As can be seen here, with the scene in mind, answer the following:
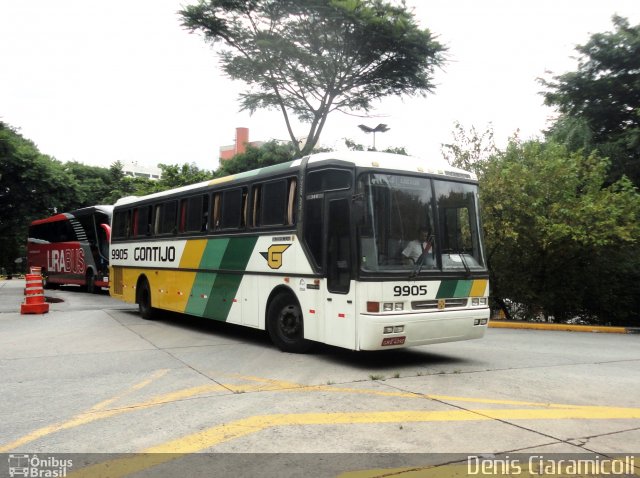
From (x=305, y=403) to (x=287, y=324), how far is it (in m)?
3.17

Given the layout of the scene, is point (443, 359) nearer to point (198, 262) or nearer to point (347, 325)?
point (347, 325)

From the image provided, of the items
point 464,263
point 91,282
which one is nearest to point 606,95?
point 464,263

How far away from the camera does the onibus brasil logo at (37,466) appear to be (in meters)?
4.11

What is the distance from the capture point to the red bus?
75.3 feet

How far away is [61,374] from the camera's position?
756 centimetres

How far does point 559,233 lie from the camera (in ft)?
47.6

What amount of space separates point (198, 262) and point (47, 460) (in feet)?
24.0

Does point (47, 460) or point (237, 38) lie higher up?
point (237, 38)

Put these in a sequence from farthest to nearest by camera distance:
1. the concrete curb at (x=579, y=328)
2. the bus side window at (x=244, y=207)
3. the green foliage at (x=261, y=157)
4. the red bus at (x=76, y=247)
Answer: the green foliage at (x=261, y=157)
the red bus at (x=76, y=247)
the concrete curb at (x=579, y=328)
the bus side window at (x=244, y=207)

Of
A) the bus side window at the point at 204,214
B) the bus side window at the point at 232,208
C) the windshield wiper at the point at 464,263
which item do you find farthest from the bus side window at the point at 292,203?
the bus side window at the point at 204,214

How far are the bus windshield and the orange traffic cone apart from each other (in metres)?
10.9

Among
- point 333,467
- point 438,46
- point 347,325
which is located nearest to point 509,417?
point 333,467

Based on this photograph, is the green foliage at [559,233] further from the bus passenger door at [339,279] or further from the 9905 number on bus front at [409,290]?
the bus passenger door at [339,279]

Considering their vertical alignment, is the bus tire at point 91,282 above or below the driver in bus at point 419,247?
below
